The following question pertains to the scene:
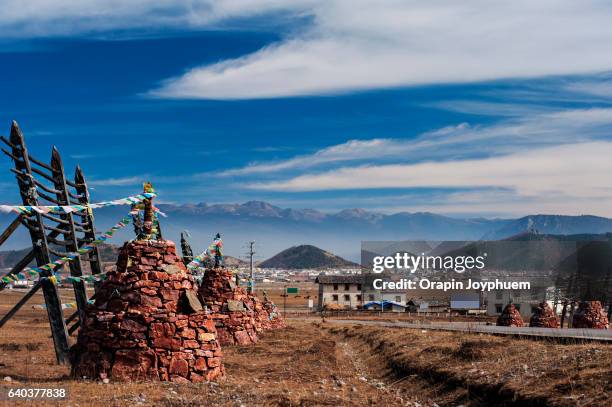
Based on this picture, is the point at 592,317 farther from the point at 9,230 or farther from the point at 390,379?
the point at 9,230

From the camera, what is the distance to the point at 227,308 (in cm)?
3569

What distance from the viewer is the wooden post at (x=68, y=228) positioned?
1048 inches

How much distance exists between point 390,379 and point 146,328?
344 inches

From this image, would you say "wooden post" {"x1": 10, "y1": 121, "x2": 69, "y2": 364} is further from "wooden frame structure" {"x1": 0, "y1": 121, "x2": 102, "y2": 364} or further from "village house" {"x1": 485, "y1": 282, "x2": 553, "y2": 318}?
"village house" {"x1": 485, "y1": 282, "x2": 553, "y2": 318}

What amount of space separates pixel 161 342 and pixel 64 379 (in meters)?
2.89

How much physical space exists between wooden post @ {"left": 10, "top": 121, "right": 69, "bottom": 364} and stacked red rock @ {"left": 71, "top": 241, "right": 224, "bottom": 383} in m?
4.77

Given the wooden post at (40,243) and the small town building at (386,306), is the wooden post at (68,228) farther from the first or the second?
the small town building at (386,306)

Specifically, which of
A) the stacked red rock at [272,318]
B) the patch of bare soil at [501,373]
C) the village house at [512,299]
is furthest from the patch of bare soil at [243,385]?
the village house at [512,299]

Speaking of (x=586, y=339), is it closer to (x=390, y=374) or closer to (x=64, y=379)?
(x=390, y=374)

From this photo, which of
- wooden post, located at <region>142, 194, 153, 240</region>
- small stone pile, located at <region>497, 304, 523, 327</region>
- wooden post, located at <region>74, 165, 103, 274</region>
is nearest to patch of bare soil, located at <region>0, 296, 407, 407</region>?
wooden post, located at <region>74, 165, 103, 274</region>

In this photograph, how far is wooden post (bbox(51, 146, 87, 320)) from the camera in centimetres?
2661

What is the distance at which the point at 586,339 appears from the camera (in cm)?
2370

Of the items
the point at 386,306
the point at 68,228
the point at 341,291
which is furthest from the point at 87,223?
the point at 341,291

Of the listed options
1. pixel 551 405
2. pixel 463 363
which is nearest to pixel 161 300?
pixel 463 363
